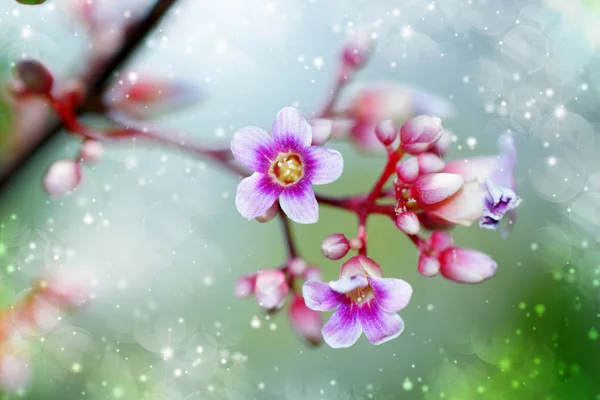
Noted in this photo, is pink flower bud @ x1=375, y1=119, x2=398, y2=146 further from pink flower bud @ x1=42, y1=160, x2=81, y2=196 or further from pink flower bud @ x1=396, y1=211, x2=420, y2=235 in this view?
pink flower bud @ x1=42, y1=160, x2=81, y2=196

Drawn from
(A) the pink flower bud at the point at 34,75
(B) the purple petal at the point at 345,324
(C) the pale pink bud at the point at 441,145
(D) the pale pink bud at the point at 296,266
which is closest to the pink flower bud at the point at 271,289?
(D) the pale pink bud at the point at 296,266

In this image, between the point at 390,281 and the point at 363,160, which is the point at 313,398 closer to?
the point at 363,160

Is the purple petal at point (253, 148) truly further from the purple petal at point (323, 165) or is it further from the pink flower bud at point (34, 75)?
the pink flower bud at point (34, 75)

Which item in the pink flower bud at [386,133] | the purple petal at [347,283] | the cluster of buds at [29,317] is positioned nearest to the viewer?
the purple petal at [347,283]

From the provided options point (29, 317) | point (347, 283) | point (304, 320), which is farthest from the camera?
point (29, 317)

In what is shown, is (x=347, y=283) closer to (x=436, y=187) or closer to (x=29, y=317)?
(x=436, y=187)

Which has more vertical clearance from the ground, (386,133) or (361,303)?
(386,133)

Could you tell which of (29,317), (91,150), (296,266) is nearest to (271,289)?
(296,266)

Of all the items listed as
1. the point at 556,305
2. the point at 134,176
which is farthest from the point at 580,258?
the point at 134,176
